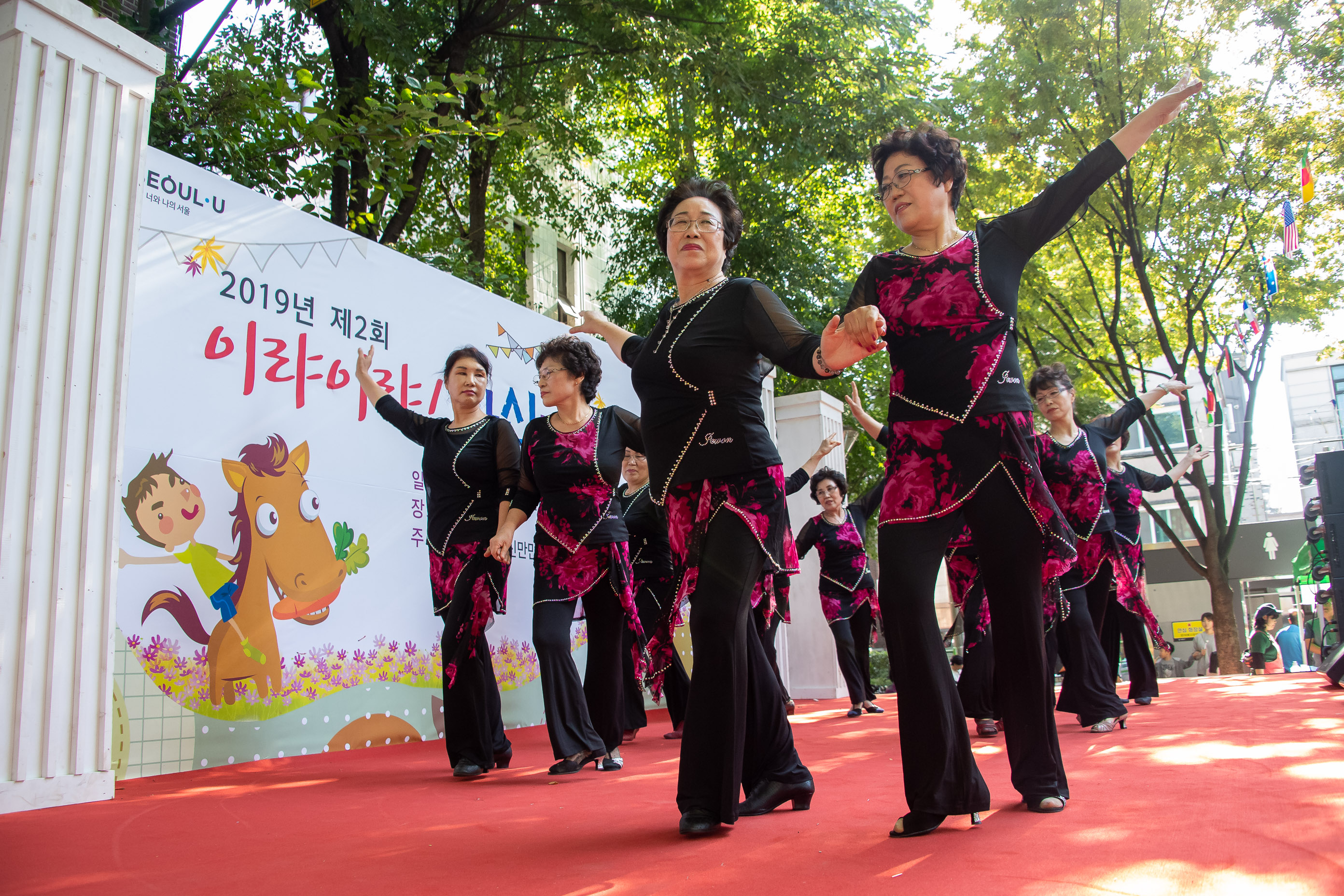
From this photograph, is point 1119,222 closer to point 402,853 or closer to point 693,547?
point 693,547

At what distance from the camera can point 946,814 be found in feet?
7.35

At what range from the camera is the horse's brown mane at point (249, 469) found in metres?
4.50

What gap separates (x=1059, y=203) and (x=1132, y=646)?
4.99 m

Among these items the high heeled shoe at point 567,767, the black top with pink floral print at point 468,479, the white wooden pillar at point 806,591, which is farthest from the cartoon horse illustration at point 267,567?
the white wooden pillar at point 806,591

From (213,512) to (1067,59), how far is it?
34.9ft

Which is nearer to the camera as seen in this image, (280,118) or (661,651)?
(661,651)

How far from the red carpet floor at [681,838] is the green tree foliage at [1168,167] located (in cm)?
921

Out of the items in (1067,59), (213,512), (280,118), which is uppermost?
(1067,59)

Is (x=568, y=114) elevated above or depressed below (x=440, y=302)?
above

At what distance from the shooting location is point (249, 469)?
4594 millimetres

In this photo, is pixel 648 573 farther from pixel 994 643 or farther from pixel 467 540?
pixel 994 643

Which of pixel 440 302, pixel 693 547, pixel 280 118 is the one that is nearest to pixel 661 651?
pixel 693 547

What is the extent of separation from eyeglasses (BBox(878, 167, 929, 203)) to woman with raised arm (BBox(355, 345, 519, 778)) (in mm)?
2086

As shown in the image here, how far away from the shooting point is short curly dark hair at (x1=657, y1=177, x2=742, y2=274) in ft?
9.59
